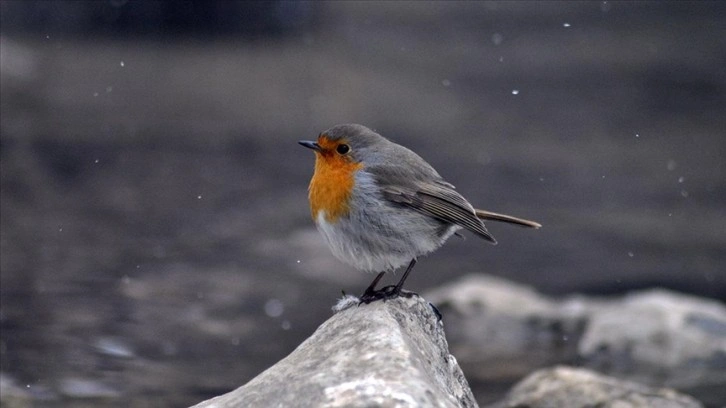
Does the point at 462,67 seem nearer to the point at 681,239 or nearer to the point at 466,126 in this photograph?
the point at 466,126

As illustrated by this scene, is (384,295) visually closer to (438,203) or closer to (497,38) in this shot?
(438,203)

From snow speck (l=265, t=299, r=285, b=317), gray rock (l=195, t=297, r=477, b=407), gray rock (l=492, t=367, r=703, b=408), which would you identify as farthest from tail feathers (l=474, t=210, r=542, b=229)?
snow speck (l=265, t=299, r=285, b=317)

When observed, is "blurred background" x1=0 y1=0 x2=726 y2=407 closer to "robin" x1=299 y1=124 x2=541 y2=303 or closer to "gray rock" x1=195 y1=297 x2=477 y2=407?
"robin" x1=299 y1=124 x2=541 y2=303

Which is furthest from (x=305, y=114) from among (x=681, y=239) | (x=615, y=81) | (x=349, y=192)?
(x=349, y=192)

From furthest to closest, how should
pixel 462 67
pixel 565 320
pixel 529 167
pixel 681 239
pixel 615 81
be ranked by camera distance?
pixel 462 67, pixel 615 81, pixel 529 167, pixel 681 239, pixel 565 320

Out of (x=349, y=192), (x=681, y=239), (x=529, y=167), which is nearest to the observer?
(x=349, y=192)

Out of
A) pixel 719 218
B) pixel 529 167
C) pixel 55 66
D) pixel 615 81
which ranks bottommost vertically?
pixel 719 218

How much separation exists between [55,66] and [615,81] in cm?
778

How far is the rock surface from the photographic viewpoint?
8.21 m

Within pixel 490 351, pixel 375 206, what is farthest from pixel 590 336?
pixel 375 206

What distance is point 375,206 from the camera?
16.3 ft

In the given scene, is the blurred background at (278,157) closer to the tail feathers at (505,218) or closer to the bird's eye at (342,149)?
the tail feathers at (505,218)

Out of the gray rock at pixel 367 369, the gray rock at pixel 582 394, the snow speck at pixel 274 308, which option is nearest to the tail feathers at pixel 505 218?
the gray rock at pixel 367 369

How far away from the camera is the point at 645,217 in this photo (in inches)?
448
